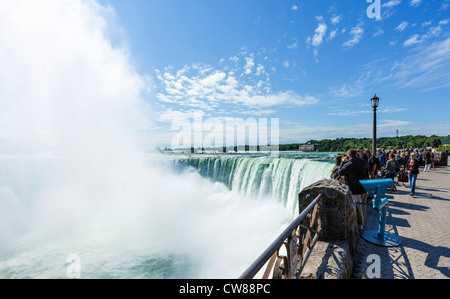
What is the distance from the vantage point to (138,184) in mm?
26453

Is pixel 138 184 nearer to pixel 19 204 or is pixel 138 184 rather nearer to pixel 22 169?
pixel 19 204

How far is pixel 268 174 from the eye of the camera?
17.2m

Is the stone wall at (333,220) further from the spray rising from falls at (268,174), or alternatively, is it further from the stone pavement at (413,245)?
the spray rising from falls at (268,174)

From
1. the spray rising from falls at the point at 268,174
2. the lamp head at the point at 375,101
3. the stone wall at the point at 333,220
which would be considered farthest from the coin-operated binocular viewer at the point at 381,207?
the lamp head at the point at 375,101

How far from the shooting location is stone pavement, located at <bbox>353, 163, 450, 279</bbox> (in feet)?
11.4

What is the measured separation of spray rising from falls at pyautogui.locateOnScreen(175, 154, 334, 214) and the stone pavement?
4715 mm

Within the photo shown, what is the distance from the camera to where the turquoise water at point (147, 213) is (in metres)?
10.9

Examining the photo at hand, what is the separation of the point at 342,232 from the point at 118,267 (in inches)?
454

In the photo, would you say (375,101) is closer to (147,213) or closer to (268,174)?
(268,174)

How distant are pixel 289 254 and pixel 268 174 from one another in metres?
15.1

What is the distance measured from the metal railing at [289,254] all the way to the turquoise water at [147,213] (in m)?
7.30
